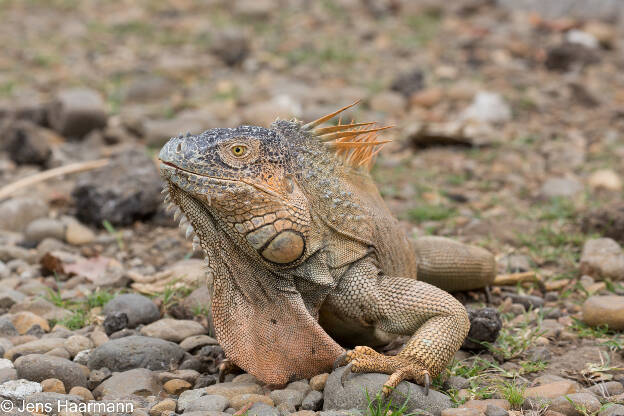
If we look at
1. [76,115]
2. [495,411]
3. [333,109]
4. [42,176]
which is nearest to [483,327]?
[495,411]

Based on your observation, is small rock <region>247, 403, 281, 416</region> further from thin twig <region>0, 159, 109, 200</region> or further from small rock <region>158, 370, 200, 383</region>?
thin twig <region>0, 159, 109, 200</region>

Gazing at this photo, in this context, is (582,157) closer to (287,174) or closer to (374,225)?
(374,225)

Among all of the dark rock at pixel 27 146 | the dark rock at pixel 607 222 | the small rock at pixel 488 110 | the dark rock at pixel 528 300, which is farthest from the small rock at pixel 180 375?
the small rock at pixel 488 110

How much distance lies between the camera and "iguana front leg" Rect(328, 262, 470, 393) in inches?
159

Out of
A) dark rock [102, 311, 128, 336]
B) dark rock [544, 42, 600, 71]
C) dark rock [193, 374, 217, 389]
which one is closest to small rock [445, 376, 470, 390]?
dark rock [193, 374, 217, 389]

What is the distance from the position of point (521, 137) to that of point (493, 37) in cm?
480

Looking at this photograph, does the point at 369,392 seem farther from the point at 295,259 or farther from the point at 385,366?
the point at 295,259

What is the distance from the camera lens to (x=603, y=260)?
6141 millimetres

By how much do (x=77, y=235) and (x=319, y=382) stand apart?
151 inches

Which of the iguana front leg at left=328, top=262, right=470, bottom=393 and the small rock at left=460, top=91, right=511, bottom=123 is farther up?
the iguana front leg at left=328, top=262, right=470, bottom=393

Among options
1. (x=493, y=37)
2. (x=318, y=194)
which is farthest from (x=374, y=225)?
(x=493, y=37)

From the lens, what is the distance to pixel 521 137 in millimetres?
10508

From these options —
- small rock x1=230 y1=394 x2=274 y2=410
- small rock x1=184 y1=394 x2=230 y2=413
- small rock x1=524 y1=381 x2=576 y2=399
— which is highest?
small rock x1=184 y1=394 x2=230 y2=413

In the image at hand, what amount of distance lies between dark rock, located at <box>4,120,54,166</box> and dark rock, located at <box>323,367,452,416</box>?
6331 mm
